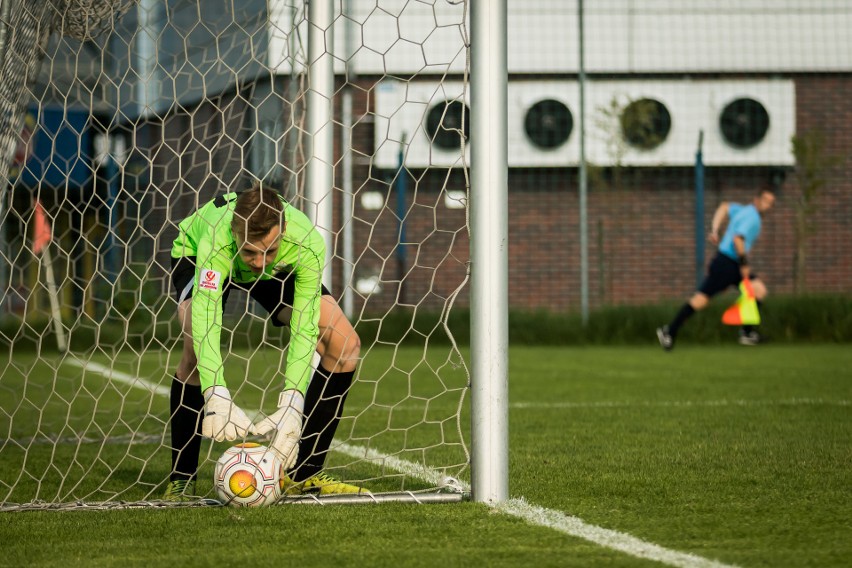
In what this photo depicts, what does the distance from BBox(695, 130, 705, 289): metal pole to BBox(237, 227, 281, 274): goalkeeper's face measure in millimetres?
11019

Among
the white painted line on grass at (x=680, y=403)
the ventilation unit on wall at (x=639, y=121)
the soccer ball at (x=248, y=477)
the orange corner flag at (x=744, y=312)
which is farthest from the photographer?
the ventilation unit on wall at (x=639, y=121)

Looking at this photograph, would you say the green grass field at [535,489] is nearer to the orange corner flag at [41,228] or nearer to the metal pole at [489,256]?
the metal pole at [489,256]

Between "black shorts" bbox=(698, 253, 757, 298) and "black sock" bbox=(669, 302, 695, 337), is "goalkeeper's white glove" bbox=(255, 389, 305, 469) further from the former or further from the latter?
"black shorts" bbox=(698, 253, 757, 298)

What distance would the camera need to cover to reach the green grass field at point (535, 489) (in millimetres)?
3096

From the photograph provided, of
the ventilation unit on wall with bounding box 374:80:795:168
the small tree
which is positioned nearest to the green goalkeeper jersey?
the ventilation unit on wall with bounding box 374:80:795:168

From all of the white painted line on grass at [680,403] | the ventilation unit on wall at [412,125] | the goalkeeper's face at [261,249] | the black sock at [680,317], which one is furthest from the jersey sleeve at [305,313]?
the ventilation unit on wall at [412,125]

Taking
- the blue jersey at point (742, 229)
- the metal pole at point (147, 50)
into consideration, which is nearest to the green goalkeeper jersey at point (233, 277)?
the metal pole at point (147, 50)

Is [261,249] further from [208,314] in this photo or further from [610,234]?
[610,234]

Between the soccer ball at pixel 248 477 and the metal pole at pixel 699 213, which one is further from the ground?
the metal pole at pixel 699 213

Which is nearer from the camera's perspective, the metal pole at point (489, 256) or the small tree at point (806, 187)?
the metal pole at point (489, 256)

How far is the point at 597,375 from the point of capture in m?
9.41

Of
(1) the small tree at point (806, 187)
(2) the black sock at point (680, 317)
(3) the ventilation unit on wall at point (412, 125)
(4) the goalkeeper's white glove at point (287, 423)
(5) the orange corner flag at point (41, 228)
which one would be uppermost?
(3) the ventilation unit on wall at point (412, 125)

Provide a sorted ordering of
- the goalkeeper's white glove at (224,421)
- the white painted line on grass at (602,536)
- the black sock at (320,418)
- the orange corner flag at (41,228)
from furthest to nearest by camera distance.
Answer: the orange corner flag at (41,228) → the black sock at (320,418) → the goalkeeper's white glove at (224,421) → the white painted line on grass at (602,536)

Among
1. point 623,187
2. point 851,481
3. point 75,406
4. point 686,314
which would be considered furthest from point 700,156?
point 851,481
